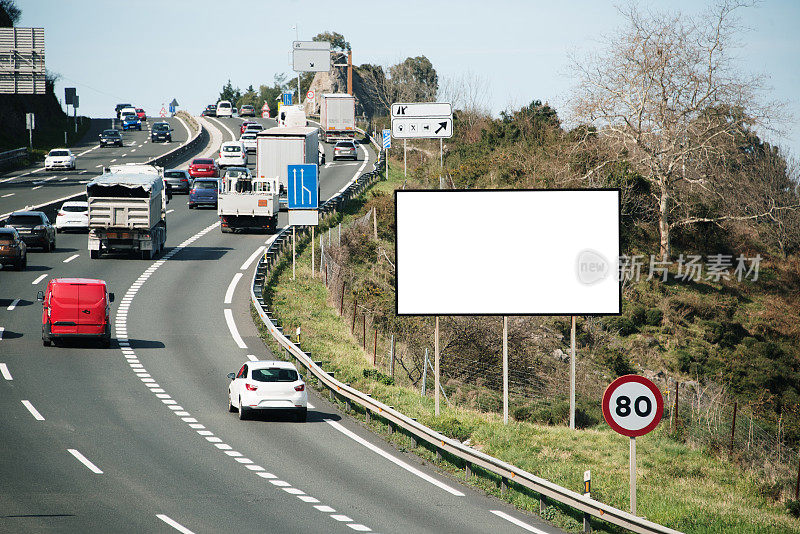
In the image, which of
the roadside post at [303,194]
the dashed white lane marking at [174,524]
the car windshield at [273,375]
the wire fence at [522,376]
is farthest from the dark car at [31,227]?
the dashed white lane marking at [174,524]

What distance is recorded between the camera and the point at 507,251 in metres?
21.4

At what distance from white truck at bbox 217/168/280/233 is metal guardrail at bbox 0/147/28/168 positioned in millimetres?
35398

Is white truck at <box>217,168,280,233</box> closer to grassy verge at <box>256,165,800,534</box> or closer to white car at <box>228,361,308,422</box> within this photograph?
grassy verge at <box>256,165,800,534</box>

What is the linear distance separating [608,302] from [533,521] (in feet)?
25.6

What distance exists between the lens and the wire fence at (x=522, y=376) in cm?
2280

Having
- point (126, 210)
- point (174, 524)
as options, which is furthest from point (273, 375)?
point (126, 210)

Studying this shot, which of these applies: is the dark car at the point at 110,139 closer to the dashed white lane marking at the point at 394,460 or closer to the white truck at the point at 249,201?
the white truck at the point at 249,201

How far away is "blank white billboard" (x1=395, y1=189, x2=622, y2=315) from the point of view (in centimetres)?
2130

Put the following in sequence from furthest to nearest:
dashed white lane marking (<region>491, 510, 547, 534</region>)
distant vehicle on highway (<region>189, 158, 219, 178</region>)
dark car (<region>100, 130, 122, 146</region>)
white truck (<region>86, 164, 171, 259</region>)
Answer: dark car (<region>100, 130, 122, 146</region>) < distant vehicle on highway (<region>189, 158, 219, 178</region>) < white truck (<region>86, 164, 171, 259</region>) < dashed white lane marking (<region>491, 510, 547, 534</region>)

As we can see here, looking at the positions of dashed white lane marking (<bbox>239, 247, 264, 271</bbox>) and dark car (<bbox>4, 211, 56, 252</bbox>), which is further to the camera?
dark car (<bbox>4, 211, 56, 252</bbox>)

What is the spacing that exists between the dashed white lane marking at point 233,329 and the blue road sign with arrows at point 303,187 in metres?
4.58

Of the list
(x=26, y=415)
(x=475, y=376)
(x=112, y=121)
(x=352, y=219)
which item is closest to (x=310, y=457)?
(x=26, y=415)

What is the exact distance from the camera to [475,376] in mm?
32656

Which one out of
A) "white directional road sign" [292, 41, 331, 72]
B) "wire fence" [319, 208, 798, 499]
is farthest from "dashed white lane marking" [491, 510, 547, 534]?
"white directional road sign" [292, 41, 331, 72]
